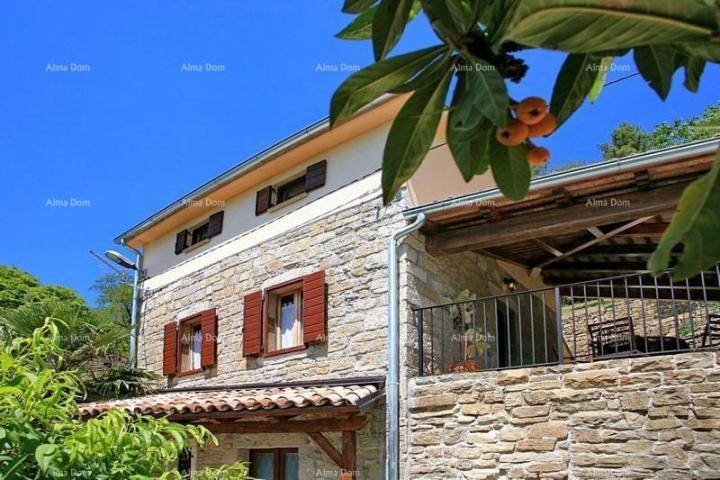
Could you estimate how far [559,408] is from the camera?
6754mm

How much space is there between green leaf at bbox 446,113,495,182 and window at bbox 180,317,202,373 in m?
10.7

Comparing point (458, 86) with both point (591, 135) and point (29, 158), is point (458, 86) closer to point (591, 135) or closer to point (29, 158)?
point (29, 158)

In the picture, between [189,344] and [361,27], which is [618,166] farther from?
[189,344]

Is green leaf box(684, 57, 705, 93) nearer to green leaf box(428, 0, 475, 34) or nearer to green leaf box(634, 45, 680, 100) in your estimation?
green leaf box(634, 45, 680, 100)

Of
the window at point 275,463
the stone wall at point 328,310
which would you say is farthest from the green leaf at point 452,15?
the window at point 275,463

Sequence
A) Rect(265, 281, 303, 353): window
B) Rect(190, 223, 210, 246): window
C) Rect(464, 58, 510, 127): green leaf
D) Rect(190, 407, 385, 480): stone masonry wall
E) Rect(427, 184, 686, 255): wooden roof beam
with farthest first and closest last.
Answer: Rect(190, 223, 210, 246): window
Rect(265, 281, 303, 353): window
Rect(190, 407, 385, 480): stone masonry wall
Rect(427, 184, 686, 255): wooden roof beam
Rect(464, 58, 510, 127): green leaf

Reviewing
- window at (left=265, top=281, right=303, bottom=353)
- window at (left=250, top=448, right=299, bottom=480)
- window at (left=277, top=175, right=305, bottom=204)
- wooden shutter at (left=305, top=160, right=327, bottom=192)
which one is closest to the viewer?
window at (left=250, top=448, right=299, bottom=480)

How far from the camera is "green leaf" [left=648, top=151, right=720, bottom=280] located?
3.04 ft

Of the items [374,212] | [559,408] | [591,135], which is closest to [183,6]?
[374,212]

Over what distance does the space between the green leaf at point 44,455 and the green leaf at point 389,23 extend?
142 cm

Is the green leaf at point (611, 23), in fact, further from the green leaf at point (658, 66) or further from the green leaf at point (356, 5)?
the green leaf at point (356, 5)

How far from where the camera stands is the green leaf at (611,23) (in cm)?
85

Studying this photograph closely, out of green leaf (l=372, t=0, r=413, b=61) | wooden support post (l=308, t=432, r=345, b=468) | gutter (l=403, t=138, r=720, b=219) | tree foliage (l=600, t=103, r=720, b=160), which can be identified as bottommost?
wooden support post (l=308, t=432, r=345, b=468)

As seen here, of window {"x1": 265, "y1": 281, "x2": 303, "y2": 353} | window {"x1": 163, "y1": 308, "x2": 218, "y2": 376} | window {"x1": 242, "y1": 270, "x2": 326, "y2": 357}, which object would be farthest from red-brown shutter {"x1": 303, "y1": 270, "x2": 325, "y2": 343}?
window {"x1": 163, "y1": 308, "x2": 218, "y2": 376}
